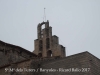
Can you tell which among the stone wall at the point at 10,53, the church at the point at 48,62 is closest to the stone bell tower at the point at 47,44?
the church at the point at 48,62

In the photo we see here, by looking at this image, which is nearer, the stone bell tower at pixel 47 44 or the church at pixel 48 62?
the church at pixel 48 62

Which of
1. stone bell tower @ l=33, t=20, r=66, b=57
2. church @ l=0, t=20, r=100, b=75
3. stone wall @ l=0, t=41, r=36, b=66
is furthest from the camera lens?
stone bell tower @ l=33, t=20, r=66, b=57

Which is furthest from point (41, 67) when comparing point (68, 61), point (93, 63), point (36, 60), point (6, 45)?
point (6, 45)

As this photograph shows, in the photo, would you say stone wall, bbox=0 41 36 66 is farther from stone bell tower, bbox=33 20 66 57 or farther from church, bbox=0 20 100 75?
stone bell tower, bbox=33 20 66 57

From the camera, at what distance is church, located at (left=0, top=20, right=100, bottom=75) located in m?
21.3

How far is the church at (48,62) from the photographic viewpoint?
2134cm

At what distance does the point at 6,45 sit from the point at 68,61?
35.3ft

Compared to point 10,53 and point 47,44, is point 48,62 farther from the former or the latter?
point 47,44

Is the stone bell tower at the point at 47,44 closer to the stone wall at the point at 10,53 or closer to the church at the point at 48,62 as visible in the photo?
the church at the point at 48,62

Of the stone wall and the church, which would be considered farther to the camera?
the stone wall

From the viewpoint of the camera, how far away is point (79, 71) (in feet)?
69.1

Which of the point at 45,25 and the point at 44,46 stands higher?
the point at 45,25

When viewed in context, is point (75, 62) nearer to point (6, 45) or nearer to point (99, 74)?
point (99, 74)

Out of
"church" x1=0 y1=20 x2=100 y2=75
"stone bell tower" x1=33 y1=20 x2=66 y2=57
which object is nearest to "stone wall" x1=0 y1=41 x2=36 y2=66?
"church" x1=0 y1=20 x2=100 y2=75
